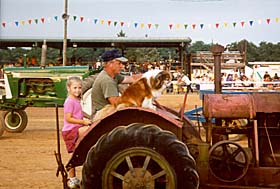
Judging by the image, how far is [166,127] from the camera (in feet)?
17.0

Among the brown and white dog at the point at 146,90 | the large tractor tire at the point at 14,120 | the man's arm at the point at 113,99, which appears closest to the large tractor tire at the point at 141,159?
the brown and white dog at the point at 146,90

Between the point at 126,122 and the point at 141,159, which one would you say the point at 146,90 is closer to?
the point at 126,122

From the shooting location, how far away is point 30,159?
9.62m

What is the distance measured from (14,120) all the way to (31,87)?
89cm

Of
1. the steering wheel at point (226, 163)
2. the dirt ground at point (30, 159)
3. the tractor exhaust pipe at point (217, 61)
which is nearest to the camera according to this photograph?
the steering wheel at point (226, 163)

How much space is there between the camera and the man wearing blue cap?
562 centimetres

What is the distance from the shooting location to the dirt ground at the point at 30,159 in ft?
25.2

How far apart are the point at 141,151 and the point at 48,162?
476 centimetres

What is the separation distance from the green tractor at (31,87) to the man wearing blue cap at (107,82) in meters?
7.74

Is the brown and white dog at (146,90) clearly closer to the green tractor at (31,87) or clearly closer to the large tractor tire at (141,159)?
the large tractor tire at (141,159)

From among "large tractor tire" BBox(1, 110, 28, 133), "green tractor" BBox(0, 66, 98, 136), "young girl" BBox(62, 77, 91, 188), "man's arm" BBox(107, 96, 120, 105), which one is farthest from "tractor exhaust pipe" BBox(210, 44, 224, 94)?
"large tractor tire" BBox(1, 110, 28, 133)

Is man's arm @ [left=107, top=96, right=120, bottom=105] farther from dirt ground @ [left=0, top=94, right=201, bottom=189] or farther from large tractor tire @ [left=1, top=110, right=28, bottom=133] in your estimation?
large tractor tire @ [left=1, top=110, right=28, bottom=133]

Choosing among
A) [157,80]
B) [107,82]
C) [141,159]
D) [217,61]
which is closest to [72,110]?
[107,82]

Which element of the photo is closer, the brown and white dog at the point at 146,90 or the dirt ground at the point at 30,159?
the brown and white dog at the point at 146,90
